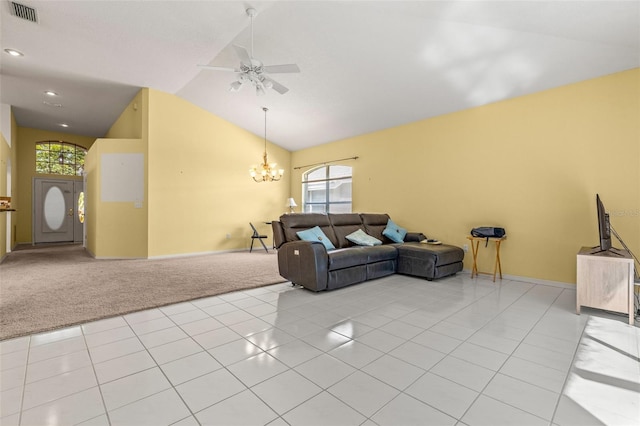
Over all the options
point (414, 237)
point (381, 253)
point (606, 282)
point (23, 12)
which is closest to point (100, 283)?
point (23, 12)

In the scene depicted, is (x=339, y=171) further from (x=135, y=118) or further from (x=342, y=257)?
(x=135, y=118)

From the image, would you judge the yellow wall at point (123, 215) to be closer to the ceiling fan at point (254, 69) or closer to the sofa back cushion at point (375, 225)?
the ceiling fan at point (254, 69)

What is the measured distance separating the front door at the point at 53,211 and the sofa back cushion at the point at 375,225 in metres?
9.38

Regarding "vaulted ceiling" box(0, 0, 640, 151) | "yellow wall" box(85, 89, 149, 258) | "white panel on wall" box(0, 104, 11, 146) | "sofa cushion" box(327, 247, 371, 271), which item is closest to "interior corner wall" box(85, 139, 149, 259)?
"yellow wall" box(85, 89, 149, 258)

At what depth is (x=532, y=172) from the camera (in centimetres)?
436

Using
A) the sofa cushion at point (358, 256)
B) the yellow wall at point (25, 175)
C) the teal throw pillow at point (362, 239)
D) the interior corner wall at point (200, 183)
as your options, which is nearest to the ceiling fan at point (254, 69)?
the sofa cushion at point (358, 256)

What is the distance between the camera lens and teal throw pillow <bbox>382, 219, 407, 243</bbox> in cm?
533

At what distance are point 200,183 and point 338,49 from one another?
15.1 feet

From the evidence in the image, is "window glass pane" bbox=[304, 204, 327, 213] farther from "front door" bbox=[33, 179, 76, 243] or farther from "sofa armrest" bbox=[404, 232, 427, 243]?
"front door" bbox=[33, 179, 76, 243]

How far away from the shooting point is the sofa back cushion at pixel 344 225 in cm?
495

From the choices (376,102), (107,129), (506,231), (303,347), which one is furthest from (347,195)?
Result: (107,129)

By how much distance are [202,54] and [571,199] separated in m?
6.08

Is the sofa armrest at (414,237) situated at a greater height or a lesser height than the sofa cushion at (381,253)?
greater

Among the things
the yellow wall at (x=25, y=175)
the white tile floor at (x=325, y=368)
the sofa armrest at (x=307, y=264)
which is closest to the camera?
the white tile floor at (x=325, y=368)
